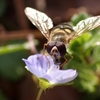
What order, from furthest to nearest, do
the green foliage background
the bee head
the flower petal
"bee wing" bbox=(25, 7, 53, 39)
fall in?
the green foliage background, "bee wing" bbox=(25, 7, 53, 39), the bee head, the flower petal

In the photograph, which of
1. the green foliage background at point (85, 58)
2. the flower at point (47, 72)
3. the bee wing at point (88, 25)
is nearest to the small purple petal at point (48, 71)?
the flower at point (47, 72)

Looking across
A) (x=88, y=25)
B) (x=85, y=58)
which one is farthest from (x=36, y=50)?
(x=88, y=25)

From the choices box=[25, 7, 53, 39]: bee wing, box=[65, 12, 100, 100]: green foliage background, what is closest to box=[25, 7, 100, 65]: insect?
box=[25, 7, 53, 39]: bee wing

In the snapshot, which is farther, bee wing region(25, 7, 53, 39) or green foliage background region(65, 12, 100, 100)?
green foliage background region(65, 12, 100, 100)

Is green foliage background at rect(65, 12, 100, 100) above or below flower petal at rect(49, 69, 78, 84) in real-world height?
below

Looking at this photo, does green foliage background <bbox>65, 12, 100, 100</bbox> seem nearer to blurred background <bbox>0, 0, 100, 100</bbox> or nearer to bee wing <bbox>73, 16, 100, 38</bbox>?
blurred background <bbox>0, 0, 100, 100</bbox>

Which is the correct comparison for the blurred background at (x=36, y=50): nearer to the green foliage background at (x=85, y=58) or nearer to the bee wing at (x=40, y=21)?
the green foliage background at (x=85, y=58)

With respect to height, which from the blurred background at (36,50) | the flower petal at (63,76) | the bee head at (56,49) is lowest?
the blurred background at (36,50)
